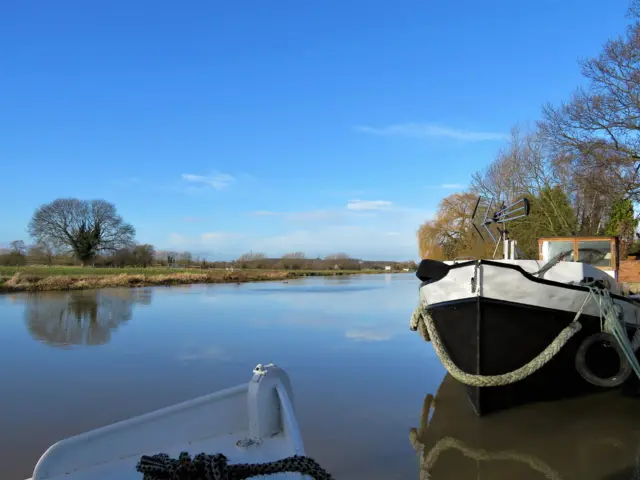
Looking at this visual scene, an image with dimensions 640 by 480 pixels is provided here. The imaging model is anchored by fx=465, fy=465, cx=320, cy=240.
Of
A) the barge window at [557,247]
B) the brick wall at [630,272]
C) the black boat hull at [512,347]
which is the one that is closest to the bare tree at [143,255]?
the brick wall at [630,272]

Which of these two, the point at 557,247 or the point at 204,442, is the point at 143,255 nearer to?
the point at 557,247

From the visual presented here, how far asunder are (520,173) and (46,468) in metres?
27.6

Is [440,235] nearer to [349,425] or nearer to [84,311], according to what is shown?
[84,311]

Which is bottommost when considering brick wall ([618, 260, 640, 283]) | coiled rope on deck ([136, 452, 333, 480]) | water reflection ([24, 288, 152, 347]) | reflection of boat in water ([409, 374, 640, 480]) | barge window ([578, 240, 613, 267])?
reflection of boat in water ([409, 374, 640, 480])

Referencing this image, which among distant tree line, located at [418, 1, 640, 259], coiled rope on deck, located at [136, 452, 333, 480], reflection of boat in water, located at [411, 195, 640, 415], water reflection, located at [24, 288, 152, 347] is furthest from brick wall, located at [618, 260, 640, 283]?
coiled rope on deck, located at [136, 452, 333, 480]

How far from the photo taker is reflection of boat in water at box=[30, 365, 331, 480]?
2066 millimetres

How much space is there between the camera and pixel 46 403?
5.77 m

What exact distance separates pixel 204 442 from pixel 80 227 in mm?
50595

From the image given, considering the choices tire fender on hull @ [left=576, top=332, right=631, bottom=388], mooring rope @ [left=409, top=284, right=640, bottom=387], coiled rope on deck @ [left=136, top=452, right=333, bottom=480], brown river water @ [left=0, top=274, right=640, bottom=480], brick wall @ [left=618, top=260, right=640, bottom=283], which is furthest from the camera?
brick wall @ [left=618, top=260, right=640, bottom=283]

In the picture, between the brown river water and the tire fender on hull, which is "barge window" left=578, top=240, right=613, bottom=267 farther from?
the tire fender on hull

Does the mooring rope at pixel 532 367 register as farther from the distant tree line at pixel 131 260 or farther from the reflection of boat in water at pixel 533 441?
the distant tree line at pixel 131 260

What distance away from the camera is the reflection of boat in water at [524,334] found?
521cm

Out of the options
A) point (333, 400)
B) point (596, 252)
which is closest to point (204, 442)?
point (333, 400)

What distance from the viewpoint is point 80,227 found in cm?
4734
